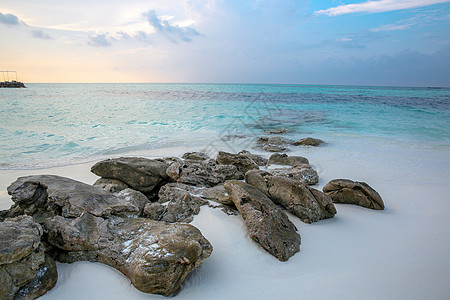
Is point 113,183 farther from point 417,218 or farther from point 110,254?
point 417,218

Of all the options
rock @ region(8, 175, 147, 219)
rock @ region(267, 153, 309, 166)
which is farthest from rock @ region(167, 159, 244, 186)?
rock @ region(267, 153, 309, 166)

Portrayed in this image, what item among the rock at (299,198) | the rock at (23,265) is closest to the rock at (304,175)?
the rock at (299,198)

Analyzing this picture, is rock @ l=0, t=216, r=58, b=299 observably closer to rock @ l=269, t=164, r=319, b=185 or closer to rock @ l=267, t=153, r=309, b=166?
rock @ l=269, t=164, r=319, b=185

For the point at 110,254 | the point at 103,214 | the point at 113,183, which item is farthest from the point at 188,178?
the point at 110,254

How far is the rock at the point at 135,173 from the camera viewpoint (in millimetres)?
4645

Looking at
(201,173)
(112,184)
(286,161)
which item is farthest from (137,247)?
(286,161)

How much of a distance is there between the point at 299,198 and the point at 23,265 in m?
3.31

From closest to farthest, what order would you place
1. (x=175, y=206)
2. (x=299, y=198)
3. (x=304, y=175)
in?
(x=175, y=206)
(x=299, y=198)
(x=304, y=175)

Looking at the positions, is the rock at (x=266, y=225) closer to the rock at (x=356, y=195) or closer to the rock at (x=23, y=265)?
the rock at (x=356, y=195)

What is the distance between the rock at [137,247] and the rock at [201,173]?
1.73 m

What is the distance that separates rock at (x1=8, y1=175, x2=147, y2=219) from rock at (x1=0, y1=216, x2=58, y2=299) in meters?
0.55

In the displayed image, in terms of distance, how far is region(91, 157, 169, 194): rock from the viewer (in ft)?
15.2

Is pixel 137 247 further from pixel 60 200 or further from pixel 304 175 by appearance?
pixel 304 175

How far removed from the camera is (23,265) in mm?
2178
